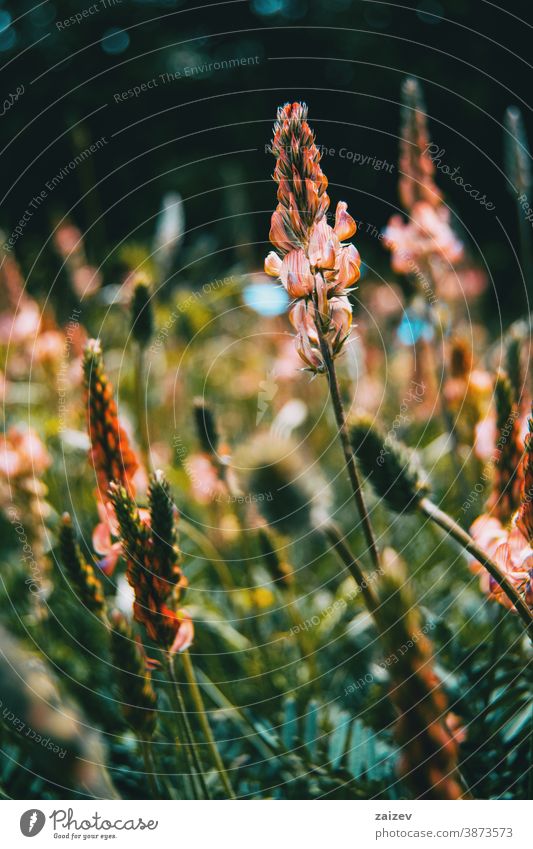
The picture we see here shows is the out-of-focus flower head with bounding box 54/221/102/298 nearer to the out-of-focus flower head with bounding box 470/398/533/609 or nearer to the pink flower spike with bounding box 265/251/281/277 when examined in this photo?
the pink flower spike with bounding box 265/251/281/277

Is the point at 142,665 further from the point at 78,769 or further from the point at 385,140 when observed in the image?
the point at 385,140

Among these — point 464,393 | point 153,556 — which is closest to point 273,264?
point 153,556

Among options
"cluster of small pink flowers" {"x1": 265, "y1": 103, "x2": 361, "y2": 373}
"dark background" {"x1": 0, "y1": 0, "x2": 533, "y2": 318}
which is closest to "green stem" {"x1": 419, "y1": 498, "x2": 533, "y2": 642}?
"cluster of small pink flowers" {"x1": 265, "y1": 103, "x2": 361, "y2": 373}

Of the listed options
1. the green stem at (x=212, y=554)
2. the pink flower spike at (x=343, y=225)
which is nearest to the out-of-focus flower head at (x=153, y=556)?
the pink flower spike at (x=343, y=225)

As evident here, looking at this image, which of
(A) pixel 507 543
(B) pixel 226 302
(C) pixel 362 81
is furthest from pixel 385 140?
(A) pixel 507 543

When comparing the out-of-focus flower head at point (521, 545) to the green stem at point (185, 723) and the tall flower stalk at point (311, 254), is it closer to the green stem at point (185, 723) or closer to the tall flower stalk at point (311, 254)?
the tall flower stalk at point (311, 254)

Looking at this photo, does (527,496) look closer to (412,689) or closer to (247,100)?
(412,689)
